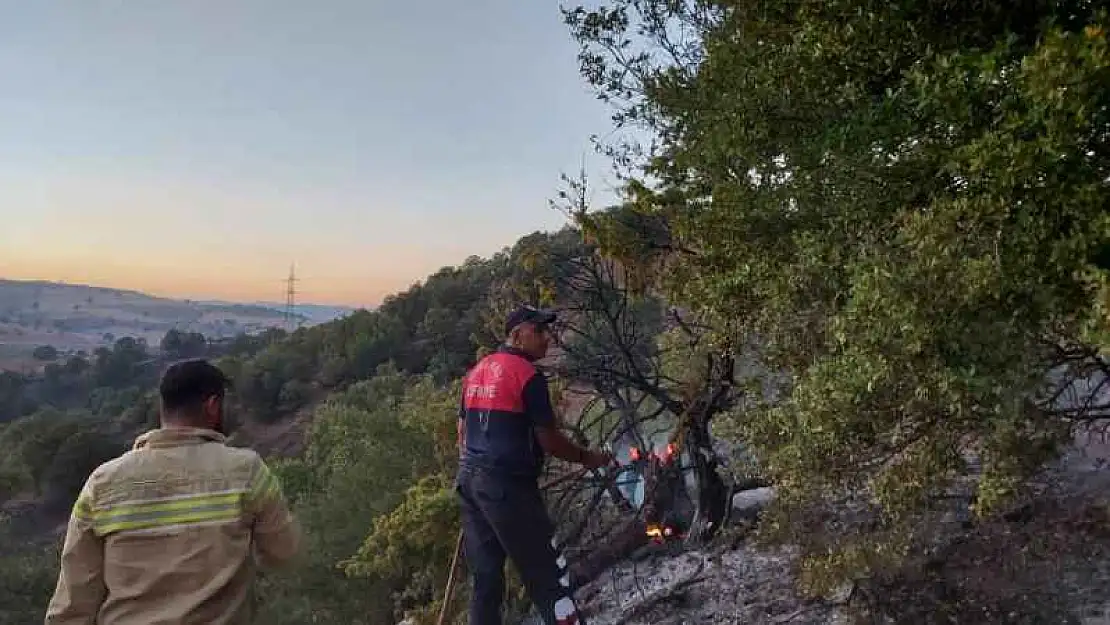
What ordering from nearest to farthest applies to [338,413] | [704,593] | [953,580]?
[953,580] → [704,593] → [338,413]

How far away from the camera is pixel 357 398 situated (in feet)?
97.6

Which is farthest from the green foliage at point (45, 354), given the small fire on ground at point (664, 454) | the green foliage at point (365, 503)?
the small fire on ground at point (664, 454)

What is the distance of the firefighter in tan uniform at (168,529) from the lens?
2.20m

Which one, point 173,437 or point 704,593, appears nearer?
point 173,437

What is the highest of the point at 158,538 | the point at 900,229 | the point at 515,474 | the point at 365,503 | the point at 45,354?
the point at 900,229

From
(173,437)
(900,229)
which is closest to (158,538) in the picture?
(173,437)

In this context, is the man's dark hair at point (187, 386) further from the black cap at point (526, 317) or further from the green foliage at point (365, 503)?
the green foliage at point (365, 503)

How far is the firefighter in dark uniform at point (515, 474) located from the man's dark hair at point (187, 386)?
1.70 m

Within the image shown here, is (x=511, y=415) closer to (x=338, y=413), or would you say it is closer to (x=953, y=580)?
(x=953, y=580)

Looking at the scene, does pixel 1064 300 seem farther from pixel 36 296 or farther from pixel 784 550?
pixel 36 296

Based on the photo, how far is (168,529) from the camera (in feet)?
7.29

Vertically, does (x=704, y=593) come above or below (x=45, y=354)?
above

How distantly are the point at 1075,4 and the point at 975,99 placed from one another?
2.23ft

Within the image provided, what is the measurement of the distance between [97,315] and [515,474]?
15574 cm
